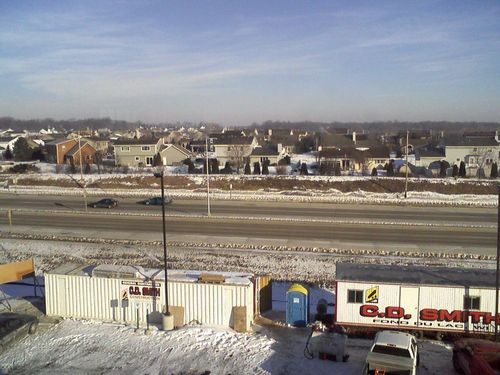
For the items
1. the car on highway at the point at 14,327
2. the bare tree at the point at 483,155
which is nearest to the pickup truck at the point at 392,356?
the car on highway at the point at 14,327

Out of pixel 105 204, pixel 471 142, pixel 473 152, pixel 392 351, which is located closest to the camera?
pixel 392 351

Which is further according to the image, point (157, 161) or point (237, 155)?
point (237, 155)

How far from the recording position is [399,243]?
2933cm

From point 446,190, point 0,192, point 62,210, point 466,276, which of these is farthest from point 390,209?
point 0,192

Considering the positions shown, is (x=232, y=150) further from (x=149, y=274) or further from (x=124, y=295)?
(x=124, y=295)

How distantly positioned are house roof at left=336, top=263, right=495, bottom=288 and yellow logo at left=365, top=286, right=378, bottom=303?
0.97 feet

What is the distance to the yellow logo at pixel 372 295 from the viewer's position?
15952 millimetres

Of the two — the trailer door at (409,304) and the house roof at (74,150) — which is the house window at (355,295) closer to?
the trailer door at (409,304)

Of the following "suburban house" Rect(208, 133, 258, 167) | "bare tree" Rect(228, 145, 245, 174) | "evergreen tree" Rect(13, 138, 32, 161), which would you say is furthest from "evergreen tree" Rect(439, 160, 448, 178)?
"evergreen tree" Rect(13, 138, 32, 161)

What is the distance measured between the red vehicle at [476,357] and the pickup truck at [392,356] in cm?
126

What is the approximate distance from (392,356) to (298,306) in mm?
4896

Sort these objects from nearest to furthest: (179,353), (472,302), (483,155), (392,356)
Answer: (392,356)
(179,353)
(472,302)
(483,155)

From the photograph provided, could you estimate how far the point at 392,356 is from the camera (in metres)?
12.7

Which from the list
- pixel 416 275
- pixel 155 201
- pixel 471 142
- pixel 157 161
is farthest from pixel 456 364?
pixel 157 161
